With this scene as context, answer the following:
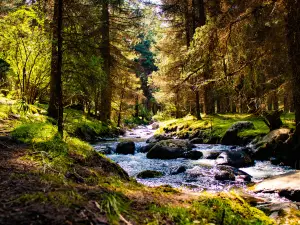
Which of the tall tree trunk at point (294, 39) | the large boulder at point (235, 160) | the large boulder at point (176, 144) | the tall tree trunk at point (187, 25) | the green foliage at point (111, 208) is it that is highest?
the tall tree trunk at point (187, 25)

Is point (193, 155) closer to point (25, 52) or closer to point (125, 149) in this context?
point (125, 149)

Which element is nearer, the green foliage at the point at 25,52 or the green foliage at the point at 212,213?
the green foliage at the point at 212,213

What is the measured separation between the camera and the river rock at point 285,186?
5.93m

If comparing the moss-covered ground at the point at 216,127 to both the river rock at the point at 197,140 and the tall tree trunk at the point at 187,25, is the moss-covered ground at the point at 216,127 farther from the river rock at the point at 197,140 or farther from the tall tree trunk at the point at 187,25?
the tall tree trunk at the point at 187,25

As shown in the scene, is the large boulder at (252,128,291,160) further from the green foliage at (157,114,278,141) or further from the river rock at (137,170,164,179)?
the river rock at (137,170,164,179)

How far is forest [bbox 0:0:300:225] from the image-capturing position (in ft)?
9.38

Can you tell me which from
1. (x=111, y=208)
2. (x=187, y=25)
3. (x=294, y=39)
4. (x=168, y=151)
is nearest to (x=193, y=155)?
(x=168, y=151)

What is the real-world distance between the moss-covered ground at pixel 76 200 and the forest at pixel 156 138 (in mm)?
15

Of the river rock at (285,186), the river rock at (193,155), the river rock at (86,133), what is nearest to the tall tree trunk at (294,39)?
the river rock at (285,186)

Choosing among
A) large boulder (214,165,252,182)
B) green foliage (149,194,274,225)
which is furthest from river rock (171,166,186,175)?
Result: green foliage (149,194,274,225)

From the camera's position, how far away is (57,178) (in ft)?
10.8

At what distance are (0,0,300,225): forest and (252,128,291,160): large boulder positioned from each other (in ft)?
0.16

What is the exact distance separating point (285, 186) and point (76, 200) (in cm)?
528

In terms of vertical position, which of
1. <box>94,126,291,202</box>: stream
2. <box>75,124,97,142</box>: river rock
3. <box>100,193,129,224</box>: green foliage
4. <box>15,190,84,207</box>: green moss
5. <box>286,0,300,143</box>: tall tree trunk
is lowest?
<box>94,126,291,202</box>: stream
